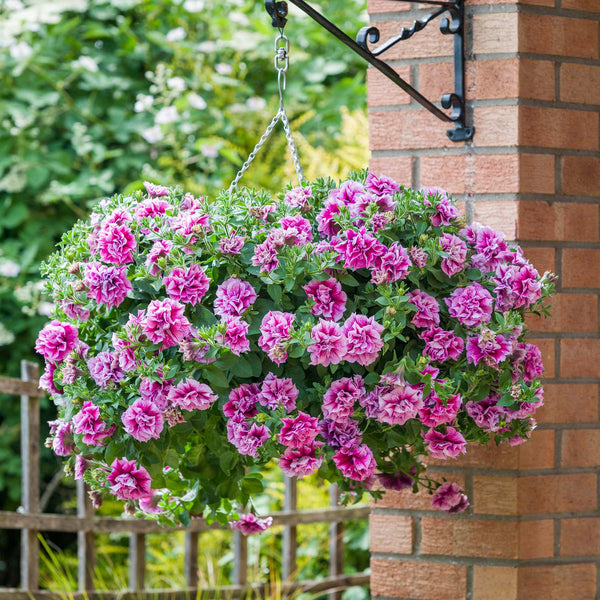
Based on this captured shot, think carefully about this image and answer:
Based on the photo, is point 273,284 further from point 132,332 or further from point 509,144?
point 509,144

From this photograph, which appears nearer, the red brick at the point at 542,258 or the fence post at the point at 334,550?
the red brick at the point at 542,258

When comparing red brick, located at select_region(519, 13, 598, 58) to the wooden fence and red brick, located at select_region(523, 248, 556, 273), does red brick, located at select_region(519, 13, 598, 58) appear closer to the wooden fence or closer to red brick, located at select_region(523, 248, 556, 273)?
red brick, located at select_region(523, 248, 556, 273)

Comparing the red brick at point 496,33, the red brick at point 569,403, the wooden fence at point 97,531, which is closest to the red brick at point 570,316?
the red brick at point 569,403

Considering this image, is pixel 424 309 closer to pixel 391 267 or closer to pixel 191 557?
pixel 391 267

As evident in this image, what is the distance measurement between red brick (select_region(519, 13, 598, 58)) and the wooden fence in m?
2.06

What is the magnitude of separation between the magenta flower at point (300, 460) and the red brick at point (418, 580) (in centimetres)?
65

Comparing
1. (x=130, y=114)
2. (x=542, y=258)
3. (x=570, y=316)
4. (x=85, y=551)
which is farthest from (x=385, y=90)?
(x=130, y=114)

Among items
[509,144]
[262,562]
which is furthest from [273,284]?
[262,562]

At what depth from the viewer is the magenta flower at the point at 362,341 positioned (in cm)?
122

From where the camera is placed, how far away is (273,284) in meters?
1.28

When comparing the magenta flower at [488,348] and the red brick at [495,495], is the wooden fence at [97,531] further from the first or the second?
the magenta flower at [488,348]

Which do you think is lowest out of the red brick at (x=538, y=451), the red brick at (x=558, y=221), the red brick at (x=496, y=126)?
the red brick at (x=538, y=451)

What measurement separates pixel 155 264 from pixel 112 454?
288 mm

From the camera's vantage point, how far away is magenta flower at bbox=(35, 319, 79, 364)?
1343 mm
